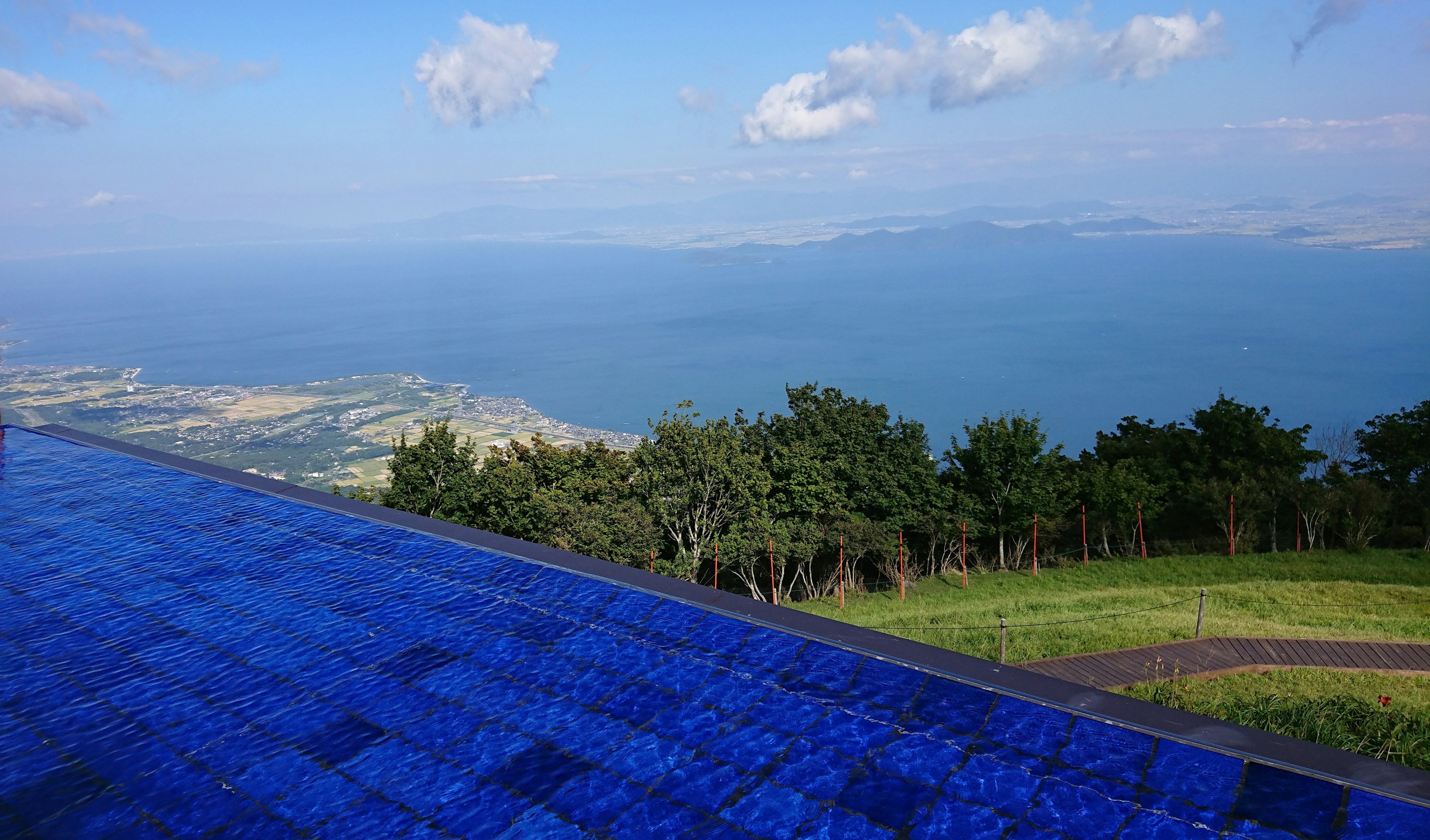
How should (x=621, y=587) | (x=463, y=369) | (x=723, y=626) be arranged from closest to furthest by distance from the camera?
(x=723, y=626)
(x=621, y=587)
(x=463, y=369)

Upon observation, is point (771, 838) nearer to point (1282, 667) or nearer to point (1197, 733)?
point (1197, 733)

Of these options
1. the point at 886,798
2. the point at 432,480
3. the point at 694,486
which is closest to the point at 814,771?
the point at 886,798

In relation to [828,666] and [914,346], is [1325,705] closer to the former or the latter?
[828,666]

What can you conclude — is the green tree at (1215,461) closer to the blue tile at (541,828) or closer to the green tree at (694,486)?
the green tree at (694,486)

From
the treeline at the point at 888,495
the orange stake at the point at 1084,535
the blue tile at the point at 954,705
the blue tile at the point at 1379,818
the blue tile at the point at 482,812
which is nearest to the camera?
the blue tile at the point at 1379,818

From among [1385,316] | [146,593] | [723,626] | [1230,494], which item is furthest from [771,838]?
[1385,316]

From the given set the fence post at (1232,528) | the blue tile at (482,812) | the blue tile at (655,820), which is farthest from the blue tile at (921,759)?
the fence post at (1232,528)
